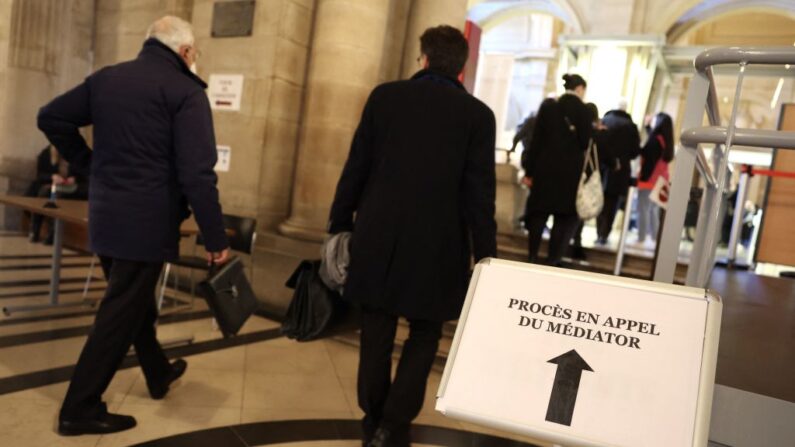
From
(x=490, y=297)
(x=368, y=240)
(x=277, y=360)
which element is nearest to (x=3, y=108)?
(x=277, y=360)

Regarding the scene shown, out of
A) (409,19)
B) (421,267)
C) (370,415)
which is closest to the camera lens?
(421,267)

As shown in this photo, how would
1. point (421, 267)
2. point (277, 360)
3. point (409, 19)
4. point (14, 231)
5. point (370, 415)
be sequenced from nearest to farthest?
point (421, 267) → point (370, 415) → point (277, 360) → point (409, 19) → point (14, 231)

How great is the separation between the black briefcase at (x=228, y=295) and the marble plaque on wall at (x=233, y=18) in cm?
310

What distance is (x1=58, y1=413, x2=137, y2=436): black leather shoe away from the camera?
251 cm

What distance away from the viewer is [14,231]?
814 cm

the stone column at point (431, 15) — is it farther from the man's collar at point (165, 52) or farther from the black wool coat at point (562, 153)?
the man's collar at point (165, 52)

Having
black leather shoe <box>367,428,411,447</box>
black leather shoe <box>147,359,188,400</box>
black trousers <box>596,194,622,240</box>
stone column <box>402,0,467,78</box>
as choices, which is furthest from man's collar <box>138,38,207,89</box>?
black trousers <box>596,194,622,240</box>

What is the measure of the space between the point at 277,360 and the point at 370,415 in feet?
4.75

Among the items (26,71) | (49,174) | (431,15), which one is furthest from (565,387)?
(26,71)

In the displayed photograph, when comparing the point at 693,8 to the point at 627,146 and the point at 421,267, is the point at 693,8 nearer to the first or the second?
the point at 627,146

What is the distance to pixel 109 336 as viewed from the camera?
2.54 meters

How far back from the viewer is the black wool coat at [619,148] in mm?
5715

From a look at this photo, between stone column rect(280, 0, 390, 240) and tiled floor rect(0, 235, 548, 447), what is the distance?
1287 mm

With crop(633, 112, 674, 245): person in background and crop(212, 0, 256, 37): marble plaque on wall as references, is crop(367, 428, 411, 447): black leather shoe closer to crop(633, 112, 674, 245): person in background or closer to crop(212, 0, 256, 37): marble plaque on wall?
crop(212, 0, 256, 37): marble plaque on wall
